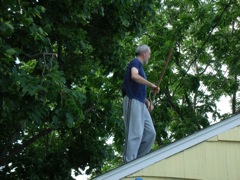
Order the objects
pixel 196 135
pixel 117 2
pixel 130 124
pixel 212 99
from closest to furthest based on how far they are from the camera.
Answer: pixel 196 135
pixel 130 124
pixel 117 2
pixel 212 99

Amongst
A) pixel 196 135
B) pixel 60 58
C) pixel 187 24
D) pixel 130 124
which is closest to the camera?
pixel 196 135

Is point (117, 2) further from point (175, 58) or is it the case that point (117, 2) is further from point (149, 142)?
point (175, 58)

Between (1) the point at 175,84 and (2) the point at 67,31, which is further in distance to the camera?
(1) the point at 175,84

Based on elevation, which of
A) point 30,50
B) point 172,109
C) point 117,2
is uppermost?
point 172,109

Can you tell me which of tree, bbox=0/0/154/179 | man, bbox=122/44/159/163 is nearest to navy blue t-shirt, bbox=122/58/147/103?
man, bbox=122/44/159/163

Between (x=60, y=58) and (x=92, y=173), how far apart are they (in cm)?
219

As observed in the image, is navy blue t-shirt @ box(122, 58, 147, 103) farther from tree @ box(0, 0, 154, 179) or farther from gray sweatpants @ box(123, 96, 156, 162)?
tree @ box(0, 0, 154, 179)

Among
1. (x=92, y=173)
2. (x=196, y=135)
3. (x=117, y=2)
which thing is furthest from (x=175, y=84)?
(x=196, y=135)

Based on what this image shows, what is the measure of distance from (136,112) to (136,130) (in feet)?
0.57

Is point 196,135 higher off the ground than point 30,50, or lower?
lower

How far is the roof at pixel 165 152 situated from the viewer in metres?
3.34

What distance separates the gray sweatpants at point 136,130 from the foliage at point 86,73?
121 centimetres

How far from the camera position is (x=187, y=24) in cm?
1164

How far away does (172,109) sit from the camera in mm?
12484
